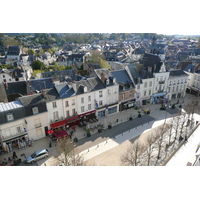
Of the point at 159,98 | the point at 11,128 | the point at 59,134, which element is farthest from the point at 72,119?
the point at 159,98

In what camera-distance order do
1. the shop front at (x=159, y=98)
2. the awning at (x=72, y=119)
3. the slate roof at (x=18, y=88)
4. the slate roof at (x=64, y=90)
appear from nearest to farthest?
the slate roof at (x=64, y=90), the awning at (x=72, y=119), the slate roof at (x=18, y=88), the shop front at (x=159, y=98)

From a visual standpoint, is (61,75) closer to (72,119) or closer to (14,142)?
(72,119)

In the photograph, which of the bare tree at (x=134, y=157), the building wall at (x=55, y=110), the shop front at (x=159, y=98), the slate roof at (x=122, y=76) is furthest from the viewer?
the shop front at (x=159, y=98)

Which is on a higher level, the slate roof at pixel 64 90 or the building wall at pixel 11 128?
the slate roof at pixel 64 90

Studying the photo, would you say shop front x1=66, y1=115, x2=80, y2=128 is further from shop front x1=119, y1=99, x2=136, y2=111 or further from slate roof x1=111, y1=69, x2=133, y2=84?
slate roof x1=111, y1=69, x2=133, y2=84

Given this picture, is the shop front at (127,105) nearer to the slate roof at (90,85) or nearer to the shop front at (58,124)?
the slate roof at (90,85)

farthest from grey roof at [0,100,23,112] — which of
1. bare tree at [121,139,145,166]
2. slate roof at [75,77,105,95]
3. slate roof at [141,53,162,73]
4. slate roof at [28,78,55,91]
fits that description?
slate roof at [141,53,162,73]

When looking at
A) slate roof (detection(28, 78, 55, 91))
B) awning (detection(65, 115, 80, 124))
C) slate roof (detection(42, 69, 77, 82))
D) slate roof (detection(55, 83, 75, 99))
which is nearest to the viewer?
slate roof (detection(55, 83, 75, 99))

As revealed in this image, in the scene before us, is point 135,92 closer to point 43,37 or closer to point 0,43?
point 0,43

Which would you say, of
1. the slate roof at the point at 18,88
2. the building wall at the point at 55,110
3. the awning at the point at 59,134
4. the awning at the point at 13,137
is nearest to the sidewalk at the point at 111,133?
the awning at the point at 59,134
